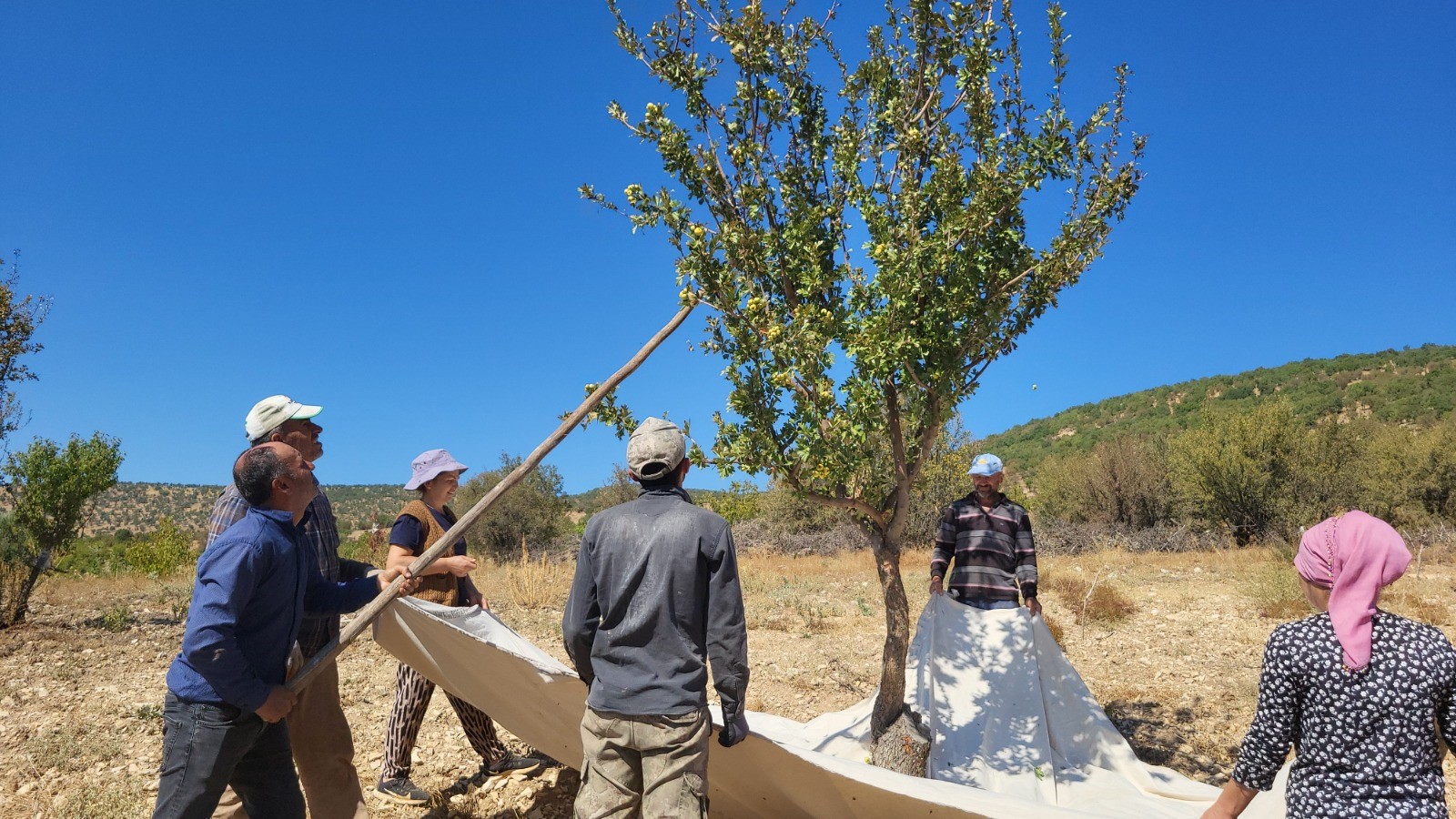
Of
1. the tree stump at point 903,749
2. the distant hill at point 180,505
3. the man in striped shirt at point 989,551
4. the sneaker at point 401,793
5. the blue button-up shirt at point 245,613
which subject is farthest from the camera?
the distant hill at point 180,505

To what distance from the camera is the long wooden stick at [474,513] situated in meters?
3.32

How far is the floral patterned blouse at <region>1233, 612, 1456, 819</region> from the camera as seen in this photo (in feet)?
7.55

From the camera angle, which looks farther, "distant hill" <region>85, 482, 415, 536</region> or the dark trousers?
"distant hill" <region>85, 482, 415, 536</region>

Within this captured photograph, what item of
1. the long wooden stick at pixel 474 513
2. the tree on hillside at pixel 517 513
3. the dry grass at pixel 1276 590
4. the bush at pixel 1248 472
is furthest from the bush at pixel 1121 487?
the long wooden stick at pixel 474 513

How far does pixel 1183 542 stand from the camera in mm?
19625

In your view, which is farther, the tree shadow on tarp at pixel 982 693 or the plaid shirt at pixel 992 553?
the plaid shirt at pixel 992 553

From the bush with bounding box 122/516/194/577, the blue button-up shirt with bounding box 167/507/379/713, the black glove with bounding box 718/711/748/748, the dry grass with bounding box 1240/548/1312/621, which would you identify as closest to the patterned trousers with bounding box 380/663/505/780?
the blue button-up shirt with bounding box 167/507/379/713

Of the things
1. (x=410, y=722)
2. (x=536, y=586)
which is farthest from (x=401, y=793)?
(x=536, y=586)

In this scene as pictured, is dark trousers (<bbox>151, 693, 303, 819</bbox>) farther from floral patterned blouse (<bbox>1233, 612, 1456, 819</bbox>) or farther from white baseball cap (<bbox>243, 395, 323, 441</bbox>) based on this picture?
floral patterned blouse (<bbox>1233, 612, 1456, 819</bbox>)

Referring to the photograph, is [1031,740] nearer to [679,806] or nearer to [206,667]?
[679,806]

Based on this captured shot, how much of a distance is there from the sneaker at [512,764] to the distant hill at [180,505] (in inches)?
1554

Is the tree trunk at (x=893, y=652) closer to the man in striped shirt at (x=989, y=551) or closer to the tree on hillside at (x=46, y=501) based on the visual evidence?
the man in striped shirt at (x=989, y=551)

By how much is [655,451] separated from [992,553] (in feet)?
10.8

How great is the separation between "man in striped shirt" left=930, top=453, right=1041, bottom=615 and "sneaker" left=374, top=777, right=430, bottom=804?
3.36 meters
